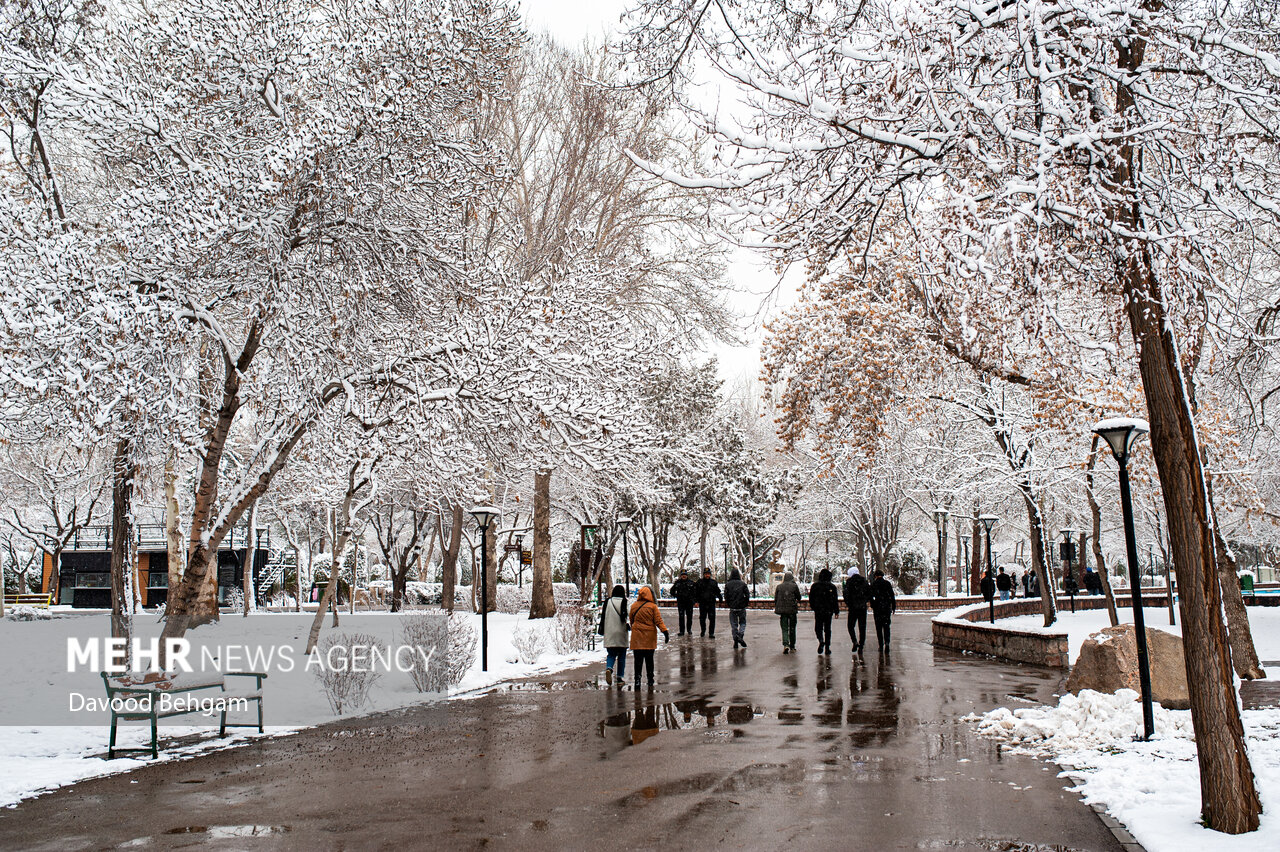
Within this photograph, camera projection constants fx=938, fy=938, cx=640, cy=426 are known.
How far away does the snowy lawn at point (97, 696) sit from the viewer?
8875mm

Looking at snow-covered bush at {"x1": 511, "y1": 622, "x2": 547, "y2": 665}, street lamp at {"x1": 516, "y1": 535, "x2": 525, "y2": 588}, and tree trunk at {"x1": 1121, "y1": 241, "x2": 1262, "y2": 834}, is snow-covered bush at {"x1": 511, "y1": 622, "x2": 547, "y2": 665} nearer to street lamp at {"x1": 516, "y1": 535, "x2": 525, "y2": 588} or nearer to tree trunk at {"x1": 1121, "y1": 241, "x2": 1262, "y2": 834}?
tree trunk at {"x1": 1121, "y1": 241, "x2": 1262, "y2": 834}

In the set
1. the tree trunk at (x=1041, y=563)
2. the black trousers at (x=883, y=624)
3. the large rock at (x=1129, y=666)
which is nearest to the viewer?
the large rock at (x=1129, y=666)

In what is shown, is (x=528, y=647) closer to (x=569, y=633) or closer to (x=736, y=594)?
(x=569, y=633)

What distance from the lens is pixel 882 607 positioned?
19.8m

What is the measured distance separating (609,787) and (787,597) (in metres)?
12.8

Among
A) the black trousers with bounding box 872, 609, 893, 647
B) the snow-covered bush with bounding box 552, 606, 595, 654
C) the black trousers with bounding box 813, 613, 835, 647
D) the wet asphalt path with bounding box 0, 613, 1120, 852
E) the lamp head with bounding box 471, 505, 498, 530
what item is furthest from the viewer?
the snow-covered bush with bounding box 552, 606, 595, 654

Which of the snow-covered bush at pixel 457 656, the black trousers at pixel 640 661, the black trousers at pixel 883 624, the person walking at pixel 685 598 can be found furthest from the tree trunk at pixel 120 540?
the person walking at pixel 685 598

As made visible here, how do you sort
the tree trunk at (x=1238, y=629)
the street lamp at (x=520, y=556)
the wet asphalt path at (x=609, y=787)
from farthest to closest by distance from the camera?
the street lamp at (x=520, y=556)
the tree trunk at (x=1238, y=629)
the wet asphalt path at (x=609, y=787)

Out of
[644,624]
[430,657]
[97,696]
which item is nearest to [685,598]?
[644,624]

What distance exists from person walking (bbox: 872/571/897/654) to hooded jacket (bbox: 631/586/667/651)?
6953 millimetres

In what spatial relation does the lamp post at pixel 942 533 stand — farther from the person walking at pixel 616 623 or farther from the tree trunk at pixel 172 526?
the tree trunk at pixel 172 526

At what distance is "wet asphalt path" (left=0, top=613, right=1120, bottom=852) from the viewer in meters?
6.26

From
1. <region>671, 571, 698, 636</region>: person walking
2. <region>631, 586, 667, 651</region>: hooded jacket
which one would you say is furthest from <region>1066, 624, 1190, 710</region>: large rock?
<region>671, 571, 698, 636</region>: person walking

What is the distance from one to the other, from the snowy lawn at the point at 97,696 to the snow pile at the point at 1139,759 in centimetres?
814
